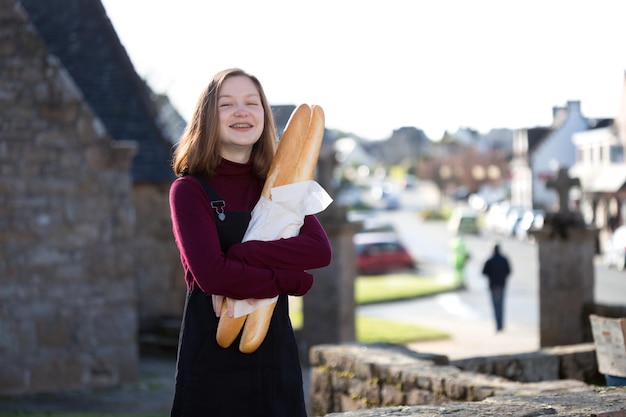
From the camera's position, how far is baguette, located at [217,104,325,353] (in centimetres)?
372

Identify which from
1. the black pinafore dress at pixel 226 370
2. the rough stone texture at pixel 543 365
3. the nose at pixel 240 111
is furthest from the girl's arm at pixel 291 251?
the rough stone texture at pixel 543 365

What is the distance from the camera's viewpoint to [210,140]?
381cm

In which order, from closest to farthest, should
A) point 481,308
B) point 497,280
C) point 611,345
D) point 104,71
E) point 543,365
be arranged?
point 611,345
point 543,365
point 104,71
point 497,280
point 481,308

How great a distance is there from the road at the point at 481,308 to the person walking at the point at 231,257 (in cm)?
675

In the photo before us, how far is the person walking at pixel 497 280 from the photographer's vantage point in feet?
61.5

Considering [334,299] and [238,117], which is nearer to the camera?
[238,117]

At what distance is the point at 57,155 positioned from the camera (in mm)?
11312

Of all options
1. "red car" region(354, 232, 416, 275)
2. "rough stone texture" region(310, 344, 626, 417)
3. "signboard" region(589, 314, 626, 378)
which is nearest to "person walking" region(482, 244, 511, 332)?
"rough stone texture" region(310, 344, 626, 417)

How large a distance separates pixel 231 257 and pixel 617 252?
3169 cm

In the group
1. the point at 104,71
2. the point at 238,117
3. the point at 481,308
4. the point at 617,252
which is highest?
the point at 104,71

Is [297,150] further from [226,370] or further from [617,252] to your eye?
[617,252]

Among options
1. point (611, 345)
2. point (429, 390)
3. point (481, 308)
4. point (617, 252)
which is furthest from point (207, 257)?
point (617, 252)

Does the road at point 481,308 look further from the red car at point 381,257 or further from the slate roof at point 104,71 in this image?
the slate roof at point 104,71

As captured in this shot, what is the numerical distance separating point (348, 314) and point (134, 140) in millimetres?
4121
